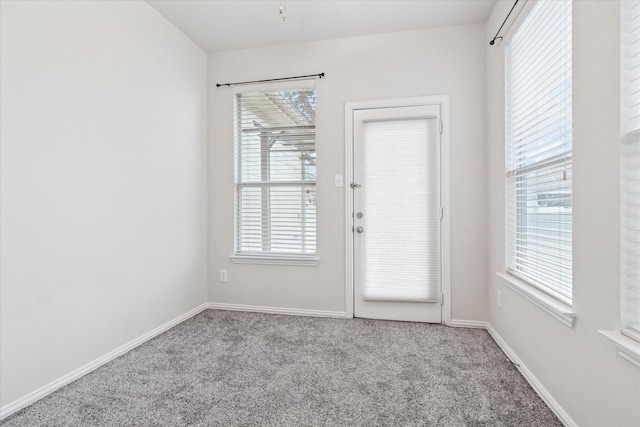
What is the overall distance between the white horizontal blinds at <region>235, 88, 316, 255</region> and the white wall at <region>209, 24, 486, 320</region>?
106 millimetres

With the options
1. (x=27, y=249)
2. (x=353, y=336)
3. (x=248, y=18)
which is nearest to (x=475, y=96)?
(x=248, y=18)

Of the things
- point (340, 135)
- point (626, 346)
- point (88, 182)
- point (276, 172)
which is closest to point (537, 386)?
point (626, 346)

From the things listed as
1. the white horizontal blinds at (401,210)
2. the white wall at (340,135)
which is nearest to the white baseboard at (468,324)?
the white wall at (340,135)

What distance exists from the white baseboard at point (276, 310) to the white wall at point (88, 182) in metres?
0.36

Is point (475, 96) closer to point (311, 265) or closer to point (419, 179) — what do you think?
point (419, 179)

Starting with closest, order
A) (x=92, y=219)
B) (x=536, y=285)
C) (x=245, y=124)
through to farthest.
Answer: (x=536, y=285), (x=92, y=219), (x=245, y=124)

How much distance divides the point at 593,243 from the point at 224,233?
9.65 ft

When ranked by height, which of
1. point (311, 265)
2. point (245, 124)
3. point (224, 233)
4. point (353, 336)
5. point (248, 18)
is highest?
point (248, 18)

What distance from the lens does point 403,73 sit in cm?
290

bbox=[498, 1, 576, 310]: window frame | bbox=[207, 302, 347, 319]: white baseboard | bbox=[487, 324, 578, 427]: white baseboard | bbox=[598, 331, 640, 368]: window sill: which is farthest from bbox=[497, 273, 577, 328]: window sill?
bbox=[207, 302, 347, 319]: white baseboard

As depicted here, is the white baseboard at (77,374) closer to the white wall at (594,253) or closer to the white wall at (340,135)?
the white wall at (340,135)

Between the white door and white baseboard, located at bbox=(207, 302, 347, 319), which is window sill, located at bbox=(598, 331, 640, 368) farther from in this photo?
white baseboard, located at bbox=(207, 302, 347, 319)

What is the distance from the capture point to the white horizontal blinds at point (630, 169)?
1.14 m

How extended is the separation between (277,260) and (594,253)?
2.47 meters
